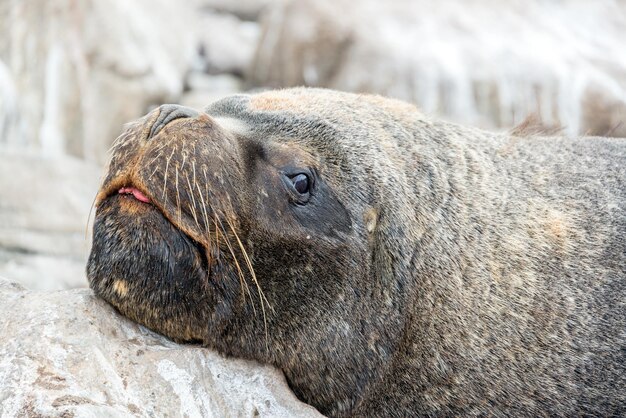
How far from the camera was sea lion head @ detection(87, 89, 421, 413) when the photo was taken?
405cm

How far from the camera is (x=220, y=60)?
15.6 metres

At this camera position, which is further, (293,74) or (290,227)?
(293,74)

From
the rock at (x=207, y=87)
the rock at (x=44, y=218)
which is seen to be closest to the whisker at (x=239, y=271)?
the rock at (x=44, y=218)

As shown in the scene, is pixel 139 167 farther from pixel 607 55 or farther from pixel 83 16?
pixel 607 55

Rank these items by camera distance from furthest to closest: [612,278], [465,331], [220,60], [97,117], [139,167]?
1. [220,60]
2. [97,117]
3. [612,278]
4. [465,331]
5. [139,167]

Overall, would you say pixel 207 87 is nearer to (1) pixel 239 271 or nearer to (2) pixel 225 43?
(2) pixel 225 43

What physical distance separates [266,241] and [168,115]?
815 millimetres

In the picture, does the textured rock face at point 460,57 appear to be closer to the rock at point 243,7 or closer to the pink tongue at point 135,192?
the rock at point 243,7

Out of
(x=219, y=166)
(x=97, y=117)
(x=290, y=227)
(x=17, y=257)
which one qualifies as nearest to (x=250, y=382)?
(x=290, y=227)

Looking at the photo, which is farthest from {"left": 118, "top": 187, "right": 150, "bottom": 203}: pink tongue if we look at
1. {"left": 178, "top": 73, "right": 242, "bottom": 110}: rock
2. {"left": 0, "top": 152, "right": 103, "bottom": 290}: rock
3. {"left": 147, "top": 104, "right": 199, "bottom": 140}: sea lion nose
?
{"left": 178, "top": 73, "right": 242, "bottom": 110}: rock

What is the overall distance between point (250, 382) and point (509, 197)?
2057 mm

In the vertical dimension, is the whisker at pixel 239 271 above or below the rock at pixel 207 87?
above

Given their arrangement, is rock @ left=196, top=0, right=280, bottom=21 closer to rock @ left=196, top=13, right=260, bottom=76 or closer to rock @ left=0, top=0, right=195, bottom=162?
rock @ left=196, top=13, right=260, bottom=76

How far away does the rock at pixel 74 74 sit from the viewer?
1096 cm
